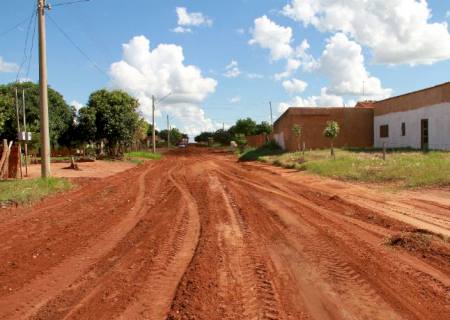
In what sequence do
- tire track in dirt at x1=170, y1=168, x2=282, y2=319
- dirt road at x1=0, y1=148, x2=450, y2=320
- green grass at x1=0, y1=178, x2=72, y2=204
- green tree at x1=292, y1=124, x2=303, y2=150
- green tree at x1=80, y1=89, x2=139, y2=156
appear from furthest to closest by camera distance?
green tree at x1=80, y1=89, x2=139, y2=156
green tree at x1=292, y1=124, x2=303, y2=150
green grass at x1=0, y1=178, x2=72, y2=204
dirt road at x1=0, y1=148, x2=450, y2=320
tire track in dirt at x1=170, y1=168, x2=282, y2=319

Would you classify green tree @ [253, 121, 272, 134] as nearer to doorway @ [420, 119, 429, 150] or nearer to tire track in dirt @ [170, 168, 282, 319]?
doorway @ [420, 119, 429, 150]

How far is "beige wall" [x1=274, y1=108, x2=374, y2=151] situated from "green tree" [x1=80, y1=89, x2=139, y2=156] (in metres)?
12.9

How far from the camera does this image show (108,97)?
3881cm

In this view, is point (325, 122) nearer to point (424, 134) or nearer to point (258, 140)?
point (424, 134)

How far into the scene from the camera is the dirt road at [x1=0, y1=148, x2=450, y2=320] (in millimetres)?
4898

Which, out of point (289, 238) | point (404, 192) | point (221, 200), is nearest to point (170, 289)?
point (289, 238)

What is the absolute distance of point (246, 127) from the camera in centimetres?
9231

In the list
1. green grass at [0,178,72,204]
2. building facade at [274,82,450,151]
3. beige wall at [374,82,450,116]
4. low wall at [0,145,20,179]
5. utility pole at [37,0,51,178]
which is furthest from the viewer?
building facade at [274,82,450,151]

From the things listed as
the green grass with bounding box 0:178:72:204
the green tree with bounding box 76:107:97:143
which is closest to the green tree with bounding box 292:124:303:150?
the green tree with bounding box 76:107:97:143

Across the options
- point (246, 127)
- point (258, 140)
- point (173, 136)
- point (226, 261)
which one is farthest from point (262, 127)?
point (226, 261)

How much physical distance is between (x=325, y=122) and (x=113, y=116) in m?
16.9

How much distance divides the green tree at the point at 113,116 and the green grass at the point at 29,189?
20888mm

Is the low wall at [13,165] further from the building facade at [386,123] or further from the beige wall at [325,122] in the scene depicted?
the beige wall at [325,122]

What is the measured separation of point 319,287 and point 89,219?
641cm
